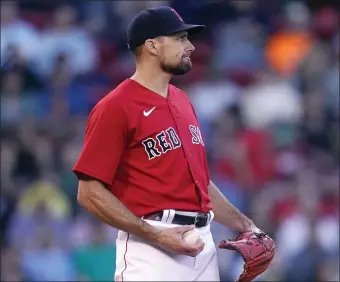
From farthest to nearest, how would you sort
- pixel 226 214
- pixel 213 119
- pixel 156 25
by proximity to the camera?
1. pixel 213 119
2. pixel 226 214
3. pixel 156 25

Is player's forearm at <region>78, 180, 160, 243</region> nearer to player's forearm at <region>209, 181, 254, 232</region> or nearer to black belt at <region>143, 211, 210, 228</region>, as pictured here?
black belt at <region>143, 211, 210, 228</region>

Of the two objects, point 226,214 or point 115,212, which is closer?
point 115,212

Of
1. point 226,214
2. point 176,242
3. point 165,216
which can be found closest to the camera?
point 176,242

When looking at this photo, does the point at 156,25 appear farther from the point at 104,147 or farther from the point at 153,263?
the point at 153,263

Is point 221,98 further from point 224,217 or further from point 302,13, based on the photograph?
Result: point 224,217

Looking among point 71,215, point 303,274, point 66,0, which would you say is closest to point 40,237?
point 71,215

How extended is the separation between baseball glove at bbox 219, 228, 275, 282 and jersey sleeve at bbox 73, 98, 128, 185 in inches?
25.6

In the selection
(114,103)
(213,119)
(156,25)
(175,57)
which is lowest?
(213,119)

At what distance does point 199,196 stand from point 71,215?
4.53 meters

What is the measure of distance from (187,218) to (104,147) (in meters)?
0.51

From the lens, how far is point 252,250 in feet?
14.5

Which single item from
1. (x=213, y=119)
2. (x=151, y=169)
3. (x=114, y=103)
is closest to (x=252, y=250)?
(x=151, y=169)

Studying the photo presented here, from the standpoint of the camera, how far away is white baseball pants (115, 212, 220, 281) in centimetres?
419

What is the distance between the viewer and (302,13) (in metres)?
11.8
